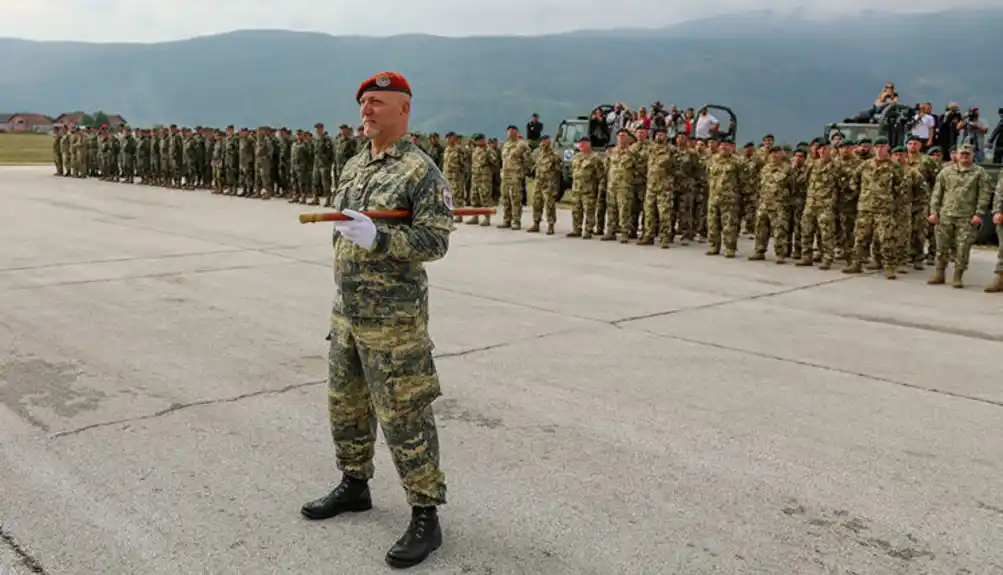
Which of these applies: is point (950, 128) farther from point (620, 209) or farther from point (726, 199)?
point (620, 209)

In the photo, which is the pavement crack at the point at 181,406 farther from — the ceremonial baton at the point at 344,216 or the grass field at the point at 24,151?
the grass field at the point at 24,151

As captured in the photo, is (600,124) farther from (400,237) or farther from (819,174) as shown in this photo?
(400,237)

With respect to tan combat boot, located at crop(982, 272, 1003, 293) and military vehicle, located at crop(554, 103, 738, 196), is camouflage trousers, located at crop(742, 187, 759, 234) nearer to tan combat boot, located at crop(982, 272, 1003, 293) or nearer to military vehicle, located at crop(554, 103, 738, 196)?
Result: tan combat boot, located at crop(982, 272, 1003, 293)

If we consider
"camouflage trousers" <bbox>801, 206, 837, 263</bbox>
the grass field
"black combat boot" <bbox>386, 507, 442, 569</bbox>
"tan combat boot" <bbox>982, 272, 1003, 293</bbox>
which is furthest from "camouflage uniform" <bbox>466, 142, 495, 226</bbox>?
the grass field

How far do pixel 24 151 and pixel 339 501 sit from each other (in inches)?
2008

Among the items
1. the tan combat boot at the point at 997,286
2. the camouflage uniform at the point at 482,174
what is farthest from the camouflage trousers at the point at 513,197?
the tan combat boot at the point at 997,286

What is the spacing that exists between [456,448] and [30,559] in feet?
6.42

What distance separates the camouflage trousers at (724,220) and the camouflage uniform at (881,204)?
172cm

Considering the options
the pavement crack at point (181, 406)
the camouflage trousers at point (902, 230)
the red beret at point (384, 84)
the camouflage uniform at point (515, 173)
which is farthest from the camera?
the camouflage uniform at point (515, 173)

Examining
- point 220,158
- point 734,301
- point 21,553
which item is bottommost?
point 21,553

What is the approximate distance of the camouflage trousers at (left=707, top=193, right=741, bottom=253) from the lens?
1210 centimetres

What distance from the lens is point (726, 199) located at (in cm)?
1207

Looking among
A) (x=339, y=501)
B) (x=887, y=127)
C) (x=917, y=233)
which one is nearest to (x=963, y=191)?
(x=917, y=233)

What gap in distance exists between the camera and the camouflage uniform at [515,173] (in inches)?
580
